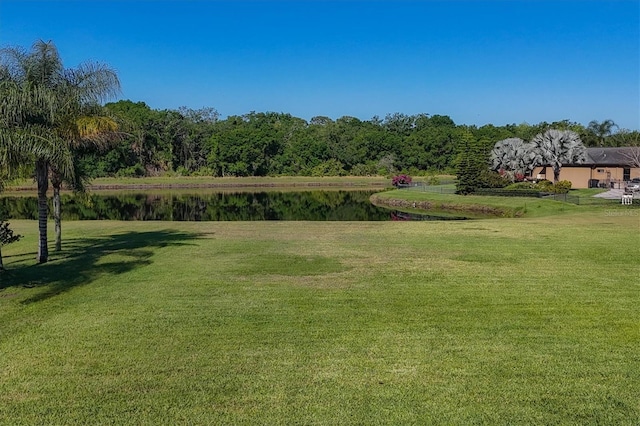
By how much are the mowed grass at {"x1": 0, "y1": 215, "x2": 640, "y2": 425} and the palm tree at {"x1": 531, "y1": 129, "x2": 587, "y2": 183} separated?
43931 millimetres

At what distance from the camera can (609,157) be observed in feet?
195

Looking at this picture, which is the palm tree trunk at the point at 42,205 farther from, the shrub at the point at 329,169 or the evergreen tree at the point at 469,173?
the shrub at the point at 329,169

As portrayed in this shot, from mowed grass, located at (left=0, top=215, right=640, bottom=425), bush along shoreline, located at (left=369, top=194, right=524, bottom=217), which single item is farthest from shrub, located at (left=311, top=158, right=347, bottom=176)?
mowed grass, located at (left=0, top=215, right=640, bottom=425)

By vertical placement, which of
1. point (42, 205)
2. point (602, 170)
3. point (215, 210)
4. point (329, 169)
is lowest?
point (215, 210)

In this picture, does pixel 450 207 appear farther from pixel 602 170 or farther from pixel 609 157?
pixel 609 157

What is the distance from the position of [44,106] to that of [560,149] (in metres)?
54.0

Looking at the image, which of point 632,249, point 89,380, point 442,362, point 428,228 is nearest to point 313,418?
point 442,362

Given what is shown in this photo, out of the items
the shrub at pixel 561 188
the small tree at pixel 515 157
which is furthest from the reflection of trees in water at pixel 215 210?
the small tree at pixel 515 157

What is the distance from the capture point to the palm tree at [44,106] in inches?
460

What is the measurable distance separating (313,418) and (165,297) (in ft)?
18.8

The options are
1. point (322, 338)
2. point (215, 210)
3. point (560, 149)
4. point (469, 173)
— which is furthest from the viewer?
point (560, 149)

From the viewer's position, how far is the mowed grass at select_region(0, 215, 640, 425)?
5.89 meters

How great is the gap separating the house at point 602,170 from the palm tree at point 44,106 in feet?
179

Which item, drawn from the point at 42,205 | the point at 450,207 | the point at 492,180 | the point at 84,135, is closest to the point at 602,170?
the point at 492,180
